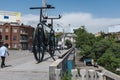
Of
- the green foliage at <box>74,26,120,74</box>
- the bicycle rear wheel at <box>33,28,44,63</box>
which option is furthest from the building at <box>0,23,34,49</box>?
the bicycle rear wheel at <box>33,28,44,63</box>

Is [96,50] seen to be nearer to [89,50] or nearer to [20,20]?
[89,50]

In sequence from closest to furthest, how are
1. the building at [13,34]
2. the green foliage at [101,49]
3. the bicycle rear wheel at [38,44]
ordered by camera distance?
1. the bicycle rear wheel at [38,44]
2. the green foliage at [101,49]
3. the building at [13,34]

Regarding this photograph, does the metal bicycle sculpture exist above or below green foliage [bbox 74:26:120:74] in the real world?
above

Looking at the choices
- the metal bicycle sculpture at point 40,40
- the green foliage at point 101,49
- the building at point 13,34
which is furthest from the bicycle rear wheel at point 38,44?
the building at point 13,34

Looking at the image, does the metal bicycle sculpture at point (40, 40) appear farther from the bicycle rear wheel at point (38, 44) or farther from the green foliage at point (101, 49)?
the green foliage at point (101, 49)

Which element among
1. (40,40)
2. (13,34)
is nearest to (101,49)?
(13,34)

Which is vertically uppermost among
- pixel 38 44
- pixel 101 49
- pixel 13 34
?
pixel 13 34

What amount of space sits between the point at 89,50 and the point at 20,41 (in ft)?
117

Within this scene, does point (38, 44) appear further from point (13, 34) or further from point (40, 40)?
point (13, 34)

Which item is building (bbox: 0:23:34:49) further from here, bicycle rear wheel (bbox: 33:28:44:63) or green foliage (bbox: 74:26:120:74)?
bicycle rear wheel (bbox: 33:28:44:63)

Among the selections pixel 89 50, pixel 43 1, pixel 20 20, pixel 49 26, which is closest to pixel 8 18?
pixel 20 20

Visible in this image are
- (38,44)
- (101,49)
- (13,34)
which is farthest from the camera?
(13,34)

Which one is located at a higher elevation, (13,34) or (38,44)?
(13,34)

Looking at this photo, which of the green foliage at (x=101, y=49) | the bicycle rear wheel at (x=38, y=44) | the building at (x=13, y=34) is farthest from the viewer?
the building at (x=13, y=34)
